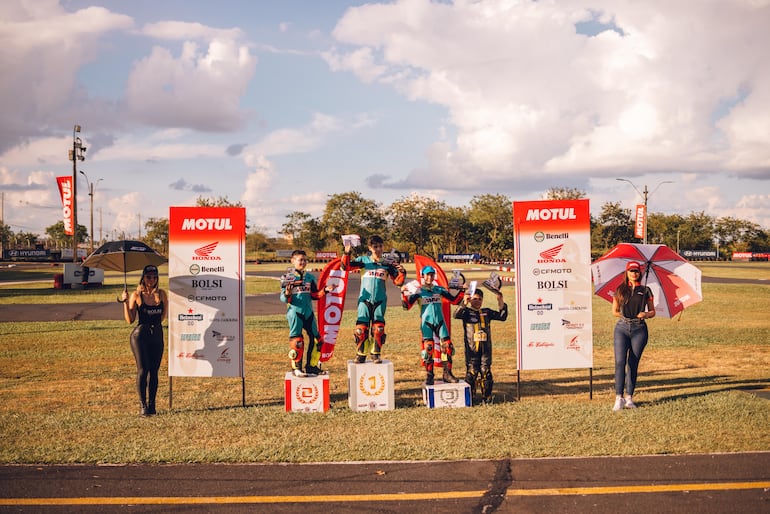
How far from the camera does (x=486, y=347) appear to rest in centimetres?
982

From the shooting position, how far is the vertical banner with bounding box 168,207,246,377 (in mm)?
9711

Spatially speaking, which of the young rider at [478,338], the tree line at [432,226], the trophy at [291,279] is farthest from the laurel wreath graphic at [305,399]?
the tree line at [432,226]

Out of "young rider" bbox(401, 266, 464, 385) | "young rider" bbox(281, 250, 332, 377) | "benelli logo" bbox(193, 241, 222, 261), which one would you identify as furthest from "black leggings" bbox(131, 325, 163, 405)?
"young rider" bbox(401, 266, 464, 385)

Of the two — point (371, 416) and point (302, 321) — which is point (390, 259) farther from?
point (371, 416)

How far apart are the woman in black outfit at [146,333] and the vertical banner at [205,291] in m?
0.76

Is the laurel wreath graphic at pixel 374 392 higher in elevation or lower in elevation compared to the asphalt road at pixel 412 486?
higher

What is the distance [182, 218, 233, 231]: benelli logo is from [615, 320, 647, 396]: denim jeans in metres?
6.45

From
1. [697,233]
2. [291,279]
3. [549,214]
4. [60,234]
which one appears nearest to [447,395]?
[291,279]

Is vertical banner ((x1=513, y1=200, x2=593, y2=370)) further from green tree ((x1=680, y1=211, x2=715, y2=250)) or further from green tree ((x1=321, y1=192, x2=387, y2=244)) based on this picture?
green tree ((x1=680, y1=211, x2=715, y2=250))

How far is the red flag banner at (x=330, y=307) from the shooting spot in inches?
394

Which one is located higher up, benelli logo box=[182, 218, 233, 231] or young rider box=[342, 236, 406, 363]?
benelli logo box=[182, 218, 233, 231]

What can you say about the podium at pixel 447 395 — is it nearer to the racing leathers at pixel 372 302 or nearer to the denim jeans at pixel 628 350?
the racing leathers at pixel 372 302

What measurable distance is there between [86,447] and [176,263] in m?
3.36

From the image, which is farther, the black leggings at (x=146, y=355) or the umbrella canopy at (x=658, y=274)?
the umbrella canopy at (x=658, y=274)
